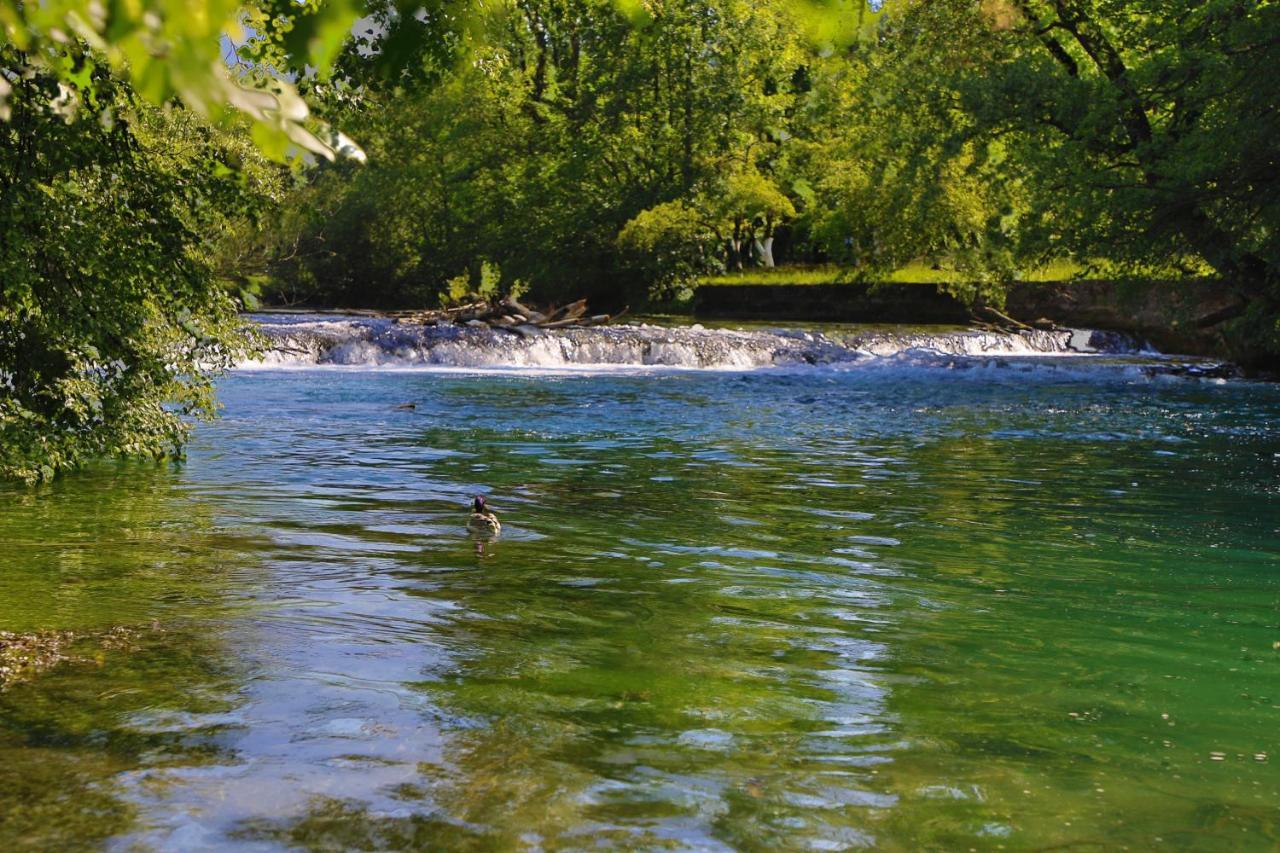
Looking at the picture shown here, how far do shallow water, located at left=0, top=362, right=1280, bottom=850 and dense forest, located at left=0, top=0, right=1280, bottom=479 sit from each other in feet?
6.52

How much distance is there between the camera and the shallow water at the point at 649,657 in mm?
5211

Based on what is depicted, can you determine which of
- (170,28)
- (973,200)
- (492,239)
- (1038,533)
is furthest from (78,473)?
(492,239)

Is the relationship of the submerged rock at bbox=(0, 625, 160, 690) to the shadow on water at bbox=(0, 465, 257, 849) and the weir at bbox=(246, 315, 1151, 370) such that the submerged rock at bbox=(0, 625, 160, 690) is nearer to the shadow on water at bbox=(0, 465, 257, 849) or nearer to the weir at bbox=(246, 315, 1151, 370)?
the shadow on water at bbox=(0, 465, 257, 849)

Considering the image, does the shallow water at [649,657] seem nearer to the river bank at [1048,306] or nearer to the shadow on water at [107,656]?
the shadow on water at [107,656]

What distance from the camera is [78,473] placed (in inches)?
593

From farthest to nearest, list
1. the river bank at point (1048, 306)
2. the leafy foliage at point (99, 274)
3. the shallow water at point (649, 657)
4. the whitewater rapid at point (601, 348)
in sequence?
the whitewater rapid at point (601, 348) < the river bank at point (1048, 306) < the leafy foliage at point (99, 274) < the shallow water at point (649, 657)

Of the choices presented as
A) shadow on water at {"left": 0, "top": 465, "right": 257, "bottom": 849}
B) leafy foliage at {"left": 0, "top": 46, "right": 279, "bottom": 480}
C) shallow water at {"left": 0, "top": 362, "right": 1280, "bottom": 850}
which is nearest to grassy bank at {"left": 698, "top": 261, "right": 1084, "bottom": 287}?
shallow water at {"left": 0, "top": 362, "right": 1280, "bottom": 850}

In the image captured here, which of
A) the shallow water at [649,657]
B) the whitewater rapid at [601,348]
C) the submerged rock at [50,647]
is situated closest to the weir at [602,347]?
the whitewater rapid at [601,348]

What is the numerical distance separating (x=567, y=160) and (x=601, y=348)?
2305cm

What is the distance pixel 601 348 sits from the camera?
37.0 m

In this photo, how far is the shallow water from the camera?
5211 mm

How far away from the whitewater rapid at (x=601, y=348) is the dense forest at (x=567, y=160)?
3277 millimetres

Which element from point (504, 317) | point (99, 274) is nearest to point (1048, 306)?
point (504, 317)

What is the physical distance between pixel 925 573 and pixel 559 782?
510 centimetres
